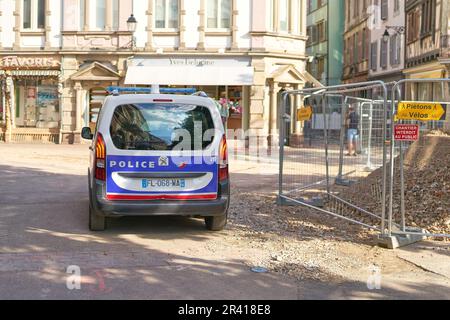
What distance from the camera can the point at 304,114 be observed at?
9.70 metres

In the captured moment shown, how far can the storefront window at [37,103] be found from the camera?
1057 inches

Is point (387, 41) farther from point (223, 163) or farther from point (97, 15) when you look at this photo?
point (223, 163)

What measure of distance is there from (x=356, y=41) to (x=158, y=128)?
Answer: 36.8m

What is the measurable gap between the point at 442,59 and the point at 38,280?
77.2ft

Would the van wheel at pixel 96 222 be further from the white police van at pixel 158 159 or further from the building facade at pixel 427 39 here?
the building facade at pixel 427 39

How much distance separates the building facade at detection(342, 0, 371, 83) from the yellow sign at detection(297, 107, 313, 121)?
30.4 m

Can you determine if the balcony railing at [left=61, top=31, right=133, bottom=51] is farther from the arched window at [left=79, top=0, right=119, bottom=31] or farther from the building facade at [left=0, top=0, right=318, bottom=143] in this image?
the arched window at [left=79, top=0, right=119, bottom=31]

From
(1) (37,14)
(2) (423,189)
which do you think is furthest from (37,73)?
(2) (423,189)

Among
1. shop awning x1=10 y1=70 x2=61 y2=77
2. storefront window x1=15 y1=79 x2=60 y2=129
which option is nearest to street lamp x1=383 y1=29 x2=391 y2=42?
shop awning x1=10 y1=70 x2=61 y2=77

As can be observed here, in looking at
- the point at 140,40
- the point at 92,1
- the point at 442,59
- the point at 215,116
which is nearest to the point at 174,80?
the point at 140,40

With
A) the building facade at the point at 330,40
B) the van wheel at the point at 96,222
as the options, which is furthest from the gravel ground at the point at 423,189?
the building facade at the point at 330,40

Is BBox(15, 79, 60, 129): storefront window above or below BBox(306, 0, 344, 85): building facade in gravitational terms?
below

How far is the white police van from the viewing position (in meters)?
7.25

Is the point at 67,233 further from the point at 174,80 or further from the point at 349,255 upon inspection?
the point at 174,80
